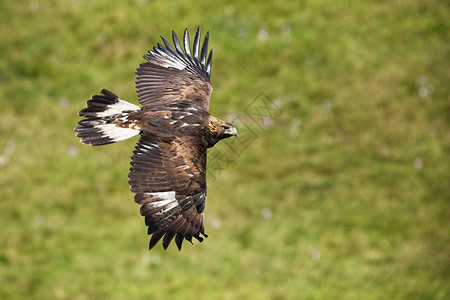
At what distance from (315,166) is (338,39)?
3557 mm

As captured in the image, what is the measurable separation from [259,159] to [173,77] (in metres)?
5.75

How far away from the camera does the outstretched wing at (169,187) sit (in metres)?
9.70

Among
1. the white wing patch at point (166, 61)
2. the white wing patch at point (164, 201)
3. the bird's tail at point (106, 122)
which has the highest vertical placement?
the white wing patch at point (166, 61)

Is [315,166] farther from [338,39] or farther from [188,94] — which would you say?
[188,94]

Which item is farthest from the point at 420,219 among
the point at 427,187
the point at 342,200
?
the point at 342,200

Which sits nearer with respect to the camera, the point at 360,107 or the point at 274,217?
the point at 274,217

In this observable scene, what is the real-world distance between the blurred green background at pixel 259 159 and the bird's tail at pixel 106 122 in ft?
14.2

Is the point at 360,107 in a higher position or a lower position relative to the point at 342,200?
higher

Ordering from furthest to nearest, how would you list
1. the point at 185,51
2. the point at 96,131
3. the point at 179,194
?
the point at 185,51 → the point at 96,131 → the point at 179,194

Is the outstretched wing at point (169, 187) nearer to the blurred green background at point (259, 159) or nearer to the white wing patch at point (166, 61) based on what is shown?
the white wing patch at point (166, 61)

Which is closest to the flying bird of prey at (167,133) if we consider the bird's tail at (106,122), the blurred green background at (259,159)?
the bird's tail at (106,122)

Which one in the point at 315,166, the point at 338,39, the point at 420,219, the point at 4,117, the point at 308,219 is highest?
the point at 4,117

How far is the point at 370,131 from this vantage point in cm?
1719

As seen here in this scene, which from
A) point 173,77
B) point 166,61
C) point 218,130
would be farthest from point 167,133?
point 166,61
